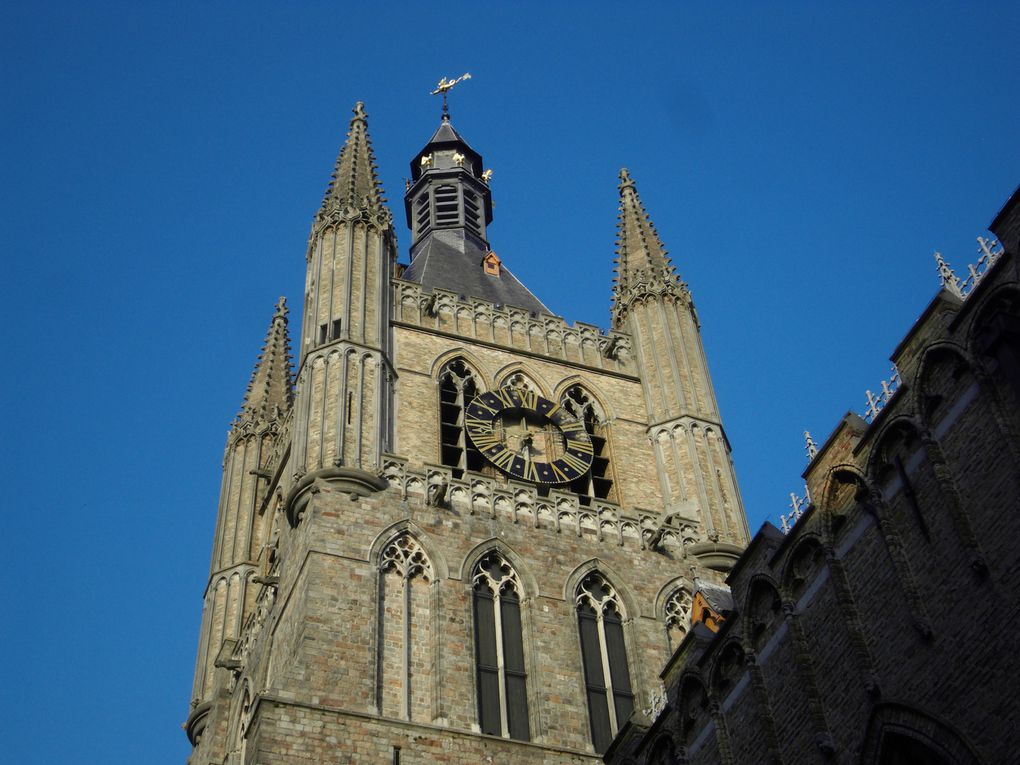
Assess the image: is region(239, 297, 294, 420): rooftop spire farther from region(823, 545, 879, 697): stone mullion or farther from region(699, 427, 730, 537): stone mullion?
region(823, 545, 879, 697): stone mullion

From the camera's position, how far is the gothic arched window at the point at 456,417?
35156 mm

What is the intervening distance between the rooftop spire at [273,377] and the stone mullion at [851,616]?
27.6 m

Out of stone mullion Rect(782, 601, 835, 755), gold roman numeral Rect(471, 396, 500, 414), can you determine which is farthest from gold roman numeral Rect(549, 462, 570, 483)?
stone mullion Rect(782, 601, 835, 755)

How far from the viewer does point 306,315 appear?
1458 inches

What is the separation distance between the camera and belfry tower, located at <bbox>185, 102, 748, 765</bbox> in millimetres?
27422

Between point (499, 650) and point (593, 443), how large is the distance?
888 centimetres

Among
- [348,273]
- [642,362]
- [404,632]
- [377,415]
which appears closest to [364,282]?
[348,273]

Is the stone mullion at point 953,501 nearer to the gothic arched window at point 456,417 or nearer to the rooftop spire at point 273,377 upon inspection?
the gothic arched window at point 456,417

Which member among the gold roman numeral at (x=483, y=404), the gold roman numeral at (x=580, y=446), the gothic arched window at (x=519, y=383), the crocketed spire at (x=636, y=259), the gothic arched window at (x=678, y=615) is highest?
the crocketed spire at (x=636, y=259)

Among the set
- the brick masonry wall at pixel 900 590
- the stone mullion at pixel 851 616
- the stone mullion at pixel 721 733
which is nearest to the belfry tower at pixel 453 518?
the stone mullion at pixel 721 733

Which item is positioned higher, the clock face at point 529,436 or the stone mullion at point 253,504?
the stone mullion at point 253,504

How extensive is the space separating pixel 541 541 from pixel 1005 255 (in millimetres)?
16591

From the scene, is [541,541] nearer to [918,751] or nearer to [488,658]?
[488,658]

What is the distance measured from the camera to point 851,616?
17.9 metres
